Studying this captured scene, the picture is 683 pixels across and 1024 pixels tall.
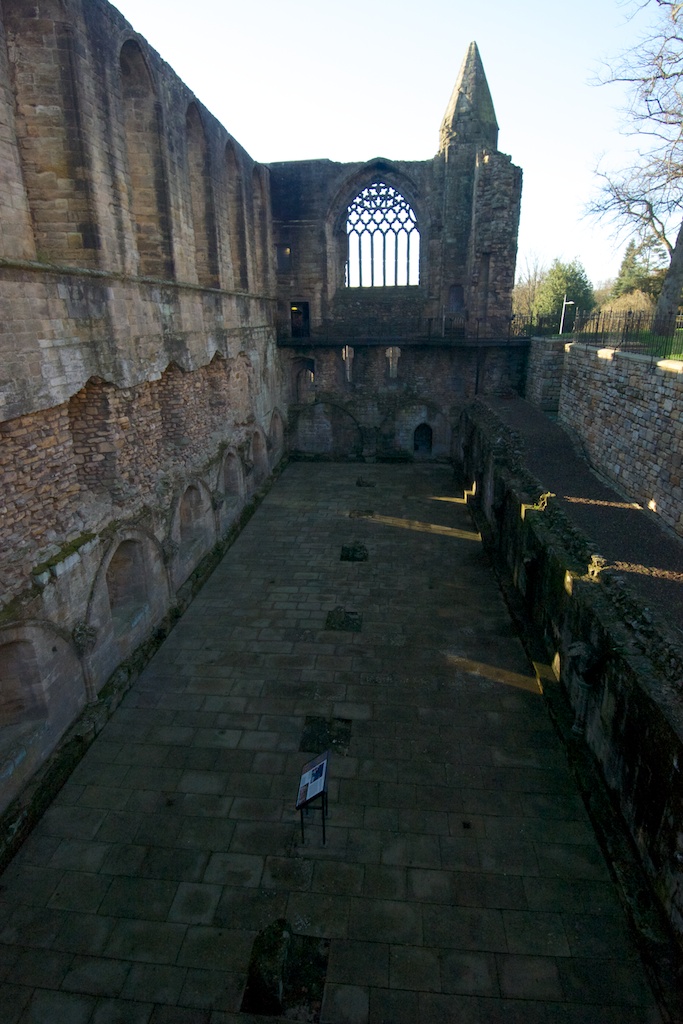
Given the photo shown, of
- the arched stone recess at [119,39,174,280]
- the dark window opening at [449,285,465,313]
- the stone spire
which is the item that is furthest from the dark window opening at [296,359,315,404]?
the arched stone recess at [119,39,174,280]

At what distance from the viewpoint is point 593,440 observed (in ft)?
43.5

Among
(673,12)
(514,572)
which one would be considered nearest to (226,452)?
(514,572)

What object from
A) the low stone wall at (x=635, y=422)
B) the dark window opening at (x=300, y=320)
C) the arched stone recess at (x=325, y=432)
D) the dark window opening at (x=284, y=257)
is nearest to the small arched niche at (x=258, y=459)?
the arched stone recess at (x=325, y=432)

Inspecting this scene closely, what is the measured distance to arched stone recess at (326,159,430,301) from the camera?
20.7 metres

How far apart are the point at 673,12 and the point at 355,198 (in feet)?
35.4

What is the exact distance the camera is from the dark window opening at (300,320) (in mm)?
21891

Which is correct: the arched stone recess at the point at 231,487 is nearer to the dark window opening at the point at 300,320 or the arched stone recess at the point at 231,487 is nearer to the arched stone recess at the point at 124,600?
the arched stone recess at the point at 124,600

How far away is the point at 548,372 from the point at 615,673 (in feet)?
43.5

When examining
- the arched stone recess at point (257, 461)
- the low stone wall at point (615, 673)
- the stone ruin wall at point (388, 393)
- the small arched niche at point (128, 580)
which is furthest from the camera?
the stone ruin wall at point (388, 393)

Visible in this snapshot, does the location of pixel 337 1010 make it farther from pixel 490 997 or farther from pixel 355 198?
pixel 355 198

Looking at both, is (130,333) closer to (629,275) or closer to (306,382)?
(306,382)

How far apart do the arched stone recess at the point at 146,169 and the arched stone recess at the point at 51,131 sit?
199cm

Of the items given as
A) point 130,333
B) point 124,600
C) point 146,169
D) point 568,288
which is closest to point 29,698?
point 124,600

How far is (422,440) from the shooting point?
21.8m
